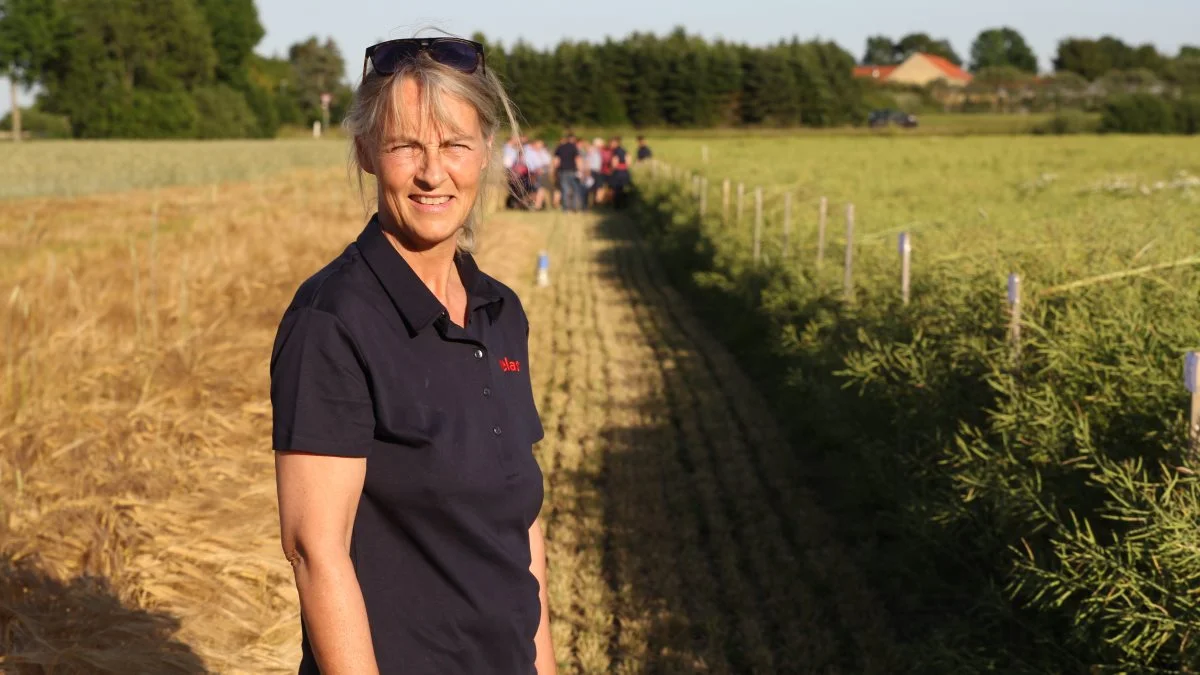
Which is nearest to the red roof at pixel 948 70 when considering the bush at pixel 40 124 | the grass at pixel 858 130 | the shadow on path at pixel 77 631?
the grass at pixel 858 130

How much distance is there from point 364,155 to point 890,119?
83.8 m

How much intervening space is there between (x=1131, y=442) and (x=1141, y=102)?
6080 cm

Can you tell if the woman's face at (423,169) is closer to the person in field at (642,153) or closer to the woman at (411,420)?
the woman at (411,420)

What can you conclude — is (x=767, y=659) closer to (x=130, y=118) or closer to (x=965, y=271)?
(x=965, y=271)

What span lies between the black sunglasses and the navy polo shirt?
273 millimetres

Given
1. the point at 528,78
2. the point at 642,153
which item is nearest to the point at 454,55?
the point at 642,153

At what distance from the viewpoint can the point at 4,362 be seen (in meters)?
7.65

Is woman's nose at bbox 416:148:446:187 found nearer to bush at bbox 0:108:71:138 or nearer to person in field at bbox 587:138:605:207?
person in field at bbox 587:138:605:207

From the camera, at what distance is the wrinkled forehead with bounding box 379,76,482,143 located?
228cm

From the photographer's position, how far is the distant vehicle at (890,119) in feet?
265

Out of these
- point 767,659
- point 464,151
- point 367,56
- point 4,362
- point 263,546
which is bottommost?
point 767,659

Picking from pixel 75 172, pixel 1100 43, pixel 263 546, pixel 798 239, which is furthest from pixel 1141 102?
pixel 1100 43

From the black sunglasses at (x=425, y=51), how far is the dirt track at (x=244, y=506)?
283 cm

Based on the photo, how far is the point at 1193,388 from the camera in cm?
435
